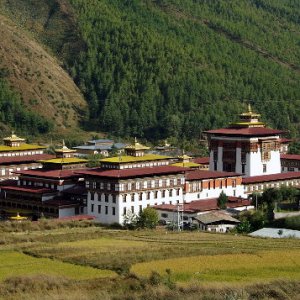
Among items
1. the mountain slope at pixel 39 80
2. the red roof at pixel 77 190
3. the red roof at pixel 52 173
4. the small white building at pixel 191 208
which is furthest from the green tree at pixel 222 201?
the mountain slope at pixel 39 80

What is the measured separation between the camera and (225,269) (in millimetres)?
59031

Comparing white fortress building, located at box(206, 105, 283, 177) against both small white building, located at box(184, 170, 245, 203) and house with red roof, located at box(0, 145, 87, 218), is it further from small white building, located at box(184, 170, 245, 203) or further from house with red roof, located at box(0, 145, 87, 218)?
house with red roof, located at box(0, 145, 87, 218)

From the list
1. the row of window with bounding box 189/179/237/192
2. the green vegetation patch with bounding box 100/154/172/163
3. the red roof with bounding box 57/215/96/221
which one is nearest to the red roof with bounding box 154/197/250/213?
the row of window with bounding box 189/179/237/192

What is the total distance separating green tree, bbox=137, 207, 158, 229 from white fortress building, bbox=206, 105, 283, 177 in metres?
22.1

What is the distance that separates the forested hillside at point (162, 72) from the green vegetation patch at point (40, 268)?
8716 cm

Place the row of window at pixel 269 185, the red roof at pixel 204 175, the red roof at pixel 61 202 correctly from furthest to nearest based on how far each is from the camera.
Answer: the row of window at pixel 269 185 < the red roof at pixel 204 175 < the red roof at pixel 61 202

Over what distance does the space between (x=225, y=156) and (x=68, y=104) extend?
6514cm

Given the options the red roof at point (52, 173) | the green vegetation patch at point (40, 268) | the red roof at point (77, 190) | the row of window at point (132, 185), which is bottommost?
the green vegetation patch at point (40, 268)

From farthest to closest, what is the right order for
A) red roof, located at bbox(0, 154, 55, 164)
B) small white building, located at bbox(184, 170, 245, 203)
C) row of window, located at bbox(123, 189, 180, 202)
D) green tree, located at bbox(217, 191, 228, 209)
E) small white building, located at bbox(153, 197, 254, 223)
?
1. red roof, located at bbox(0, 154, 55, 164)
2. small white building, located at bbox(184, 170, 245, 203)
3. green tree, located at bbox(217, 191, 228, 209)
4. row of window, located at bbox(123, 189, 180, 202)
5. small white building, located at bbox(153, 197, 254, 223)

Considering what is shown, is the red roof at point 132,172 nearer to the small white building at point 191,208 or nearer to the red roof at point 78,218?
the small white building at point 191,208

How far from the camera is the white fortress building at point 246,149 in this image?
102 meters

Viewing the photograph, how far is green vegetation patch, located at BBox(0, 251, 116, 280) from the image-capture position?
57.9 metres

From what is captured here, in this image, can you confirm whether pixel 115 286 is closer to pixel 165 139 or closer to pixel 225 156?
pixel 225 156

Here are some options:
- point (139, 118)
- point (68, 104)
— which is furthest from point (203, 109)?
point (68, 104)
